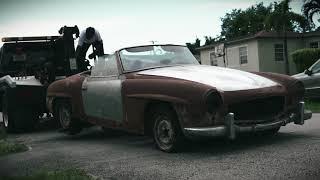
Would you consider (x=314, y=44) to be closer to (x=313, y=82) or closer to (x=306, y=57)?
(x=306, y=57)

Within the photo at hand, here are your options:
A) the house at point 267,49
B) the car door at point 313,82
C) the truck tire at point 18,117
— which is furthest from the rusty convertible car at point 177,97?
the house at point 267,49

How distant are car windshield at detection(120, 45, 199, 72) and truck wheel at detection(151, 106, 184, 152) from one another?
104 centimetres

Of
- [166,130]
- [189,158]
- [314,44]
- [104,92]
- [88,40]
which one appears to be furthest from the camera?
[314,44]

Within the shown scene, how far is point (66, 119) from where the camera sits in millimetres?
A: 9156

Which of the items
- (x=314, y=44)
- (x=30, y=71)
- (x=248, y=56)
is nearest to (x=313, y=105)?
(x=30, y=71)

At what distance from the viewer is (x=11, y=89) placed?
10164 millimetres

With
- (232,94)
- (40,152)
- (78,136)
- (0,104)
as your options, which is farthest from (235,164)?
(0,104)

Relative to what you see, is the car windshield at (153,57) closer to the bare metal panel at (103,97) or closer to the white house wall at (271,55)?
the bare metal panel at (103,97)

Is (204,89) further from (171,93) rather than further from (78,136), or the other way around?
(78,136)

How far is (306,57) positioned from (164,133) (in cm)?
2114

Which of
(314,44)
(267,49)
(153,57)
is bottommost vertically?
(153,57)

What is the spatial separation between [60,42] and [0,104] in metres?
1.91

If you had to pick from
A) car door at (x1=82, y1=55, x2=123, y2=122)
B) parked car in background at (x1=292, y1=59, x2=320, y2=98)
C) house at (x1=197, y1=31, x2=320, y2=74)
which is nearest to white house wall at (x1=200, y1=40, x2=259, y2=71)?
house at (x1=197, y1=31, x2=320, y2=74)

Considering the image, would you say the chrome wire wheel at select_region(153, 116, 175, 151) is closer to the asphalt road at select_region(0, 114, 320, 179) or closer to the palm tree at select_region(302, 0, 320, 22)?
the asphalt road at select_region(0, 114, 320, 179)
